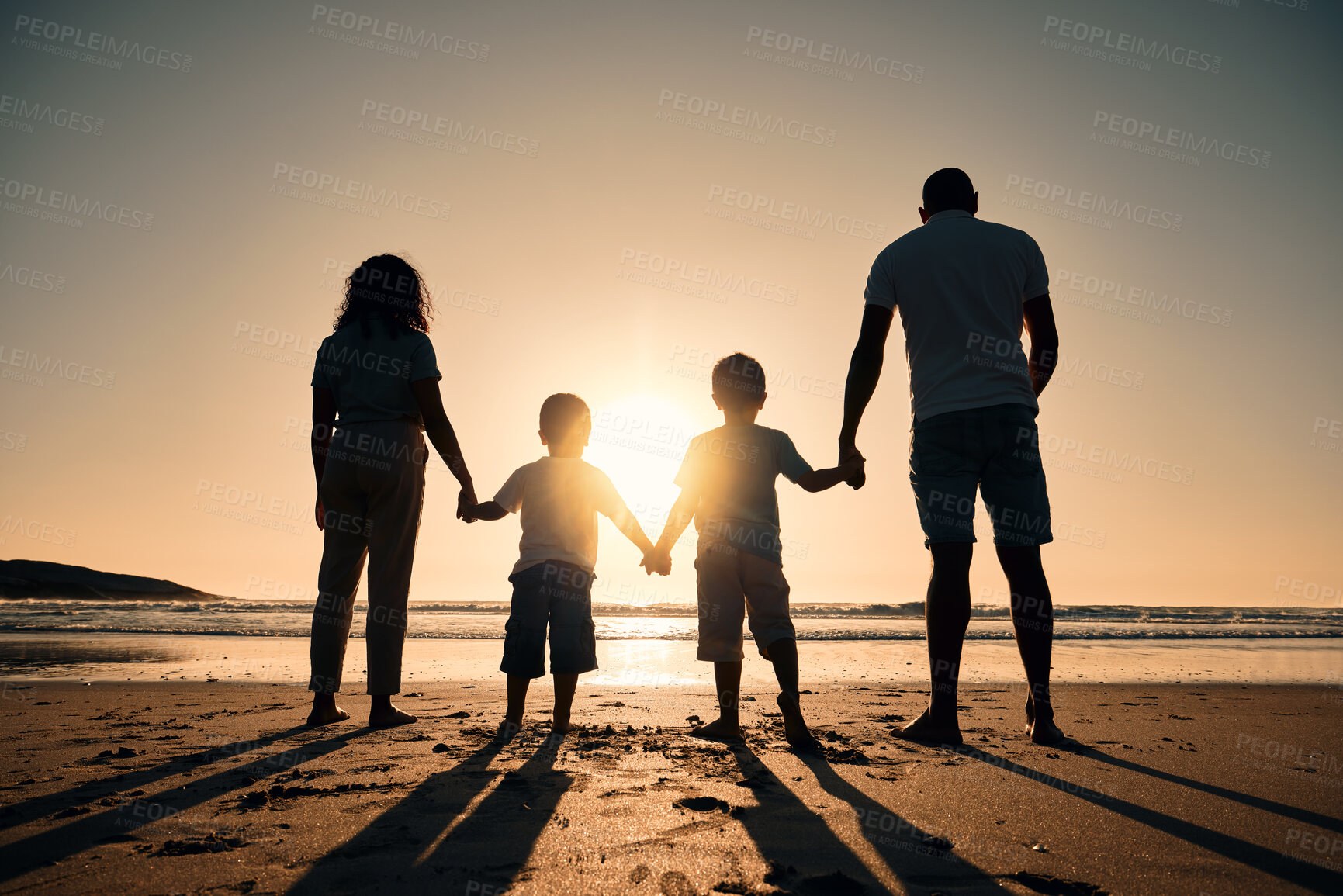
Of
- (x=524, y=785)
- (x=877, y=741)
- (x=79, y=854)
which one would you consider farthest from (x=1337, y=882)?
(x=79, y=854)

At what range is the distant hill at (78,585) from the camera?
3077 cm

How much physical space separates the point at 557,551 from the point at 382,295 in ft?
6.02

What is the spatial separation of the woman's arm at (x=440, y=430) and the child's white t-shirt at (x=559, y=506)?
0.24 meters

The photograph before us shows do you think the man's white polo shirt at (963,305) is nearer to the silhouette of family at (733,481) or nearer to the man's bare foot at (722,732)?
the silhouette of family at (733,481)

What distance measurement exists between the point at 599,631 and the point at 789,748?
11522mm

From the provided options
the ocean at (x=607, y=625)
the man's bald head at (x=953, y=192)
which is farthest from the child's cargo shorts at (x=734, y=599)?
the ocean at (x=607, y=625)

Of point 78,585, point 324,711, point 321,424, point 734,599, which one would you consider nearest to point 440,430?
point 321,424

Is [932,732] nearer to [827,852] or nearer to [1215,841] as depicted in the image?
[1215,841]

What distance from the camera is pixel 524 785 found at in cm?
236

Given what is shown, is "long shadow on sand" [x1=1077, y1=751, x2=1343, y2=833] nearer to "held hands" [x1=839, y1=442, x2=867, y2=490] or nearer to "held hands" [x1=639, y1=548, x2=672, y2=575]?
"held hands" [x1=839, y1=442, x2=867, y2=490]

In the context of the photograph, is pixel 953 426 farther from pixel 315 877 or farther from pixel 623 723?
pixel 315 877

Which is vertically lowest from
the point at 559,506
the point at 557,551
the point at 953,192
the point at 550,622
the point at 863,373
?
the point at 550,622

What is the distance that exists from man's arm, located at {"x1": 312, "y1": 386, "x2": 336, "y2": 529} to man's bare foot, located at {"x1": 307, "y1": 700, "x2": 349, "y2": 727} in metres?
1.07

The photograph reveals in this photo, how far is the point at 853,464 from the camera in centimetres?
340
